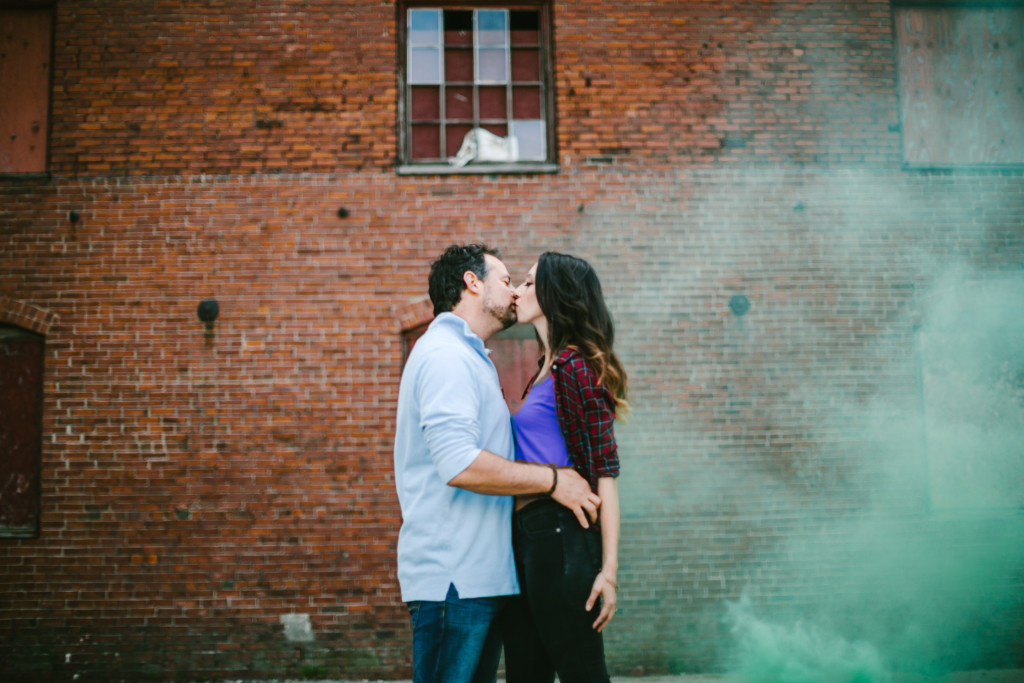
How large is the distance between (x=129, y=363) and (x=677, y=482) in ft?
16.2

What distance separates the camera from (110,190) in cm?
563

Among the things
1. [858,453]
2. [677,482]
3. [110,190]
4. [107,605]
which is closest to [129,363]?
[110,190]

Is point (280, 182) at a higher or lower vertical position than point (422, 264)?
higher

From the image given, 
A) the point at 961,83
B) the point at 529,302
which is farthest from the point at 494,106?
the point at 961,83

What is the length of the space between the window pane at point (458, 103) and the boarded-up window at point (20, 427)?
14.0 feet

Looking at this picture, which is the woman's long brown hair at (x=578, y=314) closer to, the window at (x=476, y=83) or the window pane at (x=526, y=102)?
the window at (x=476, y=83)

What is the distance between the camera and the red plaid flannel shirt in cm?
230

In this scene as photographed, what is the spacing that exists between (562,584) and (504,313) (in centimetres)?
114

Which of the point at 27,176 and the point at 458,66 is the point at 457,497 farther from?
the point at 27,176

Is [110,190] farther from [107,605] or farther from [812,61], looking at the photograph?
[812,61]

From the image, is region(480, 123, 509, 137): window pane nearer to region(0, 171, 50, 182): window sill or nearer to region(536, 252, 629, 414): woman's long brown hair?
region(536, 252, 629, 414): woman's long brown hair

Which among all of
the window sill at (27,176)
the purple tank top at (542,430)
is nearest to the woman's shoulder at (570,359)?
the purple tank top at (542,430)

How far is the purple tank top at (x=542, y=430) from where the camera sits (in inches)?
96.0

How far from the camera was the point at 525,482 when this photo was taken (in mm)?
2240
